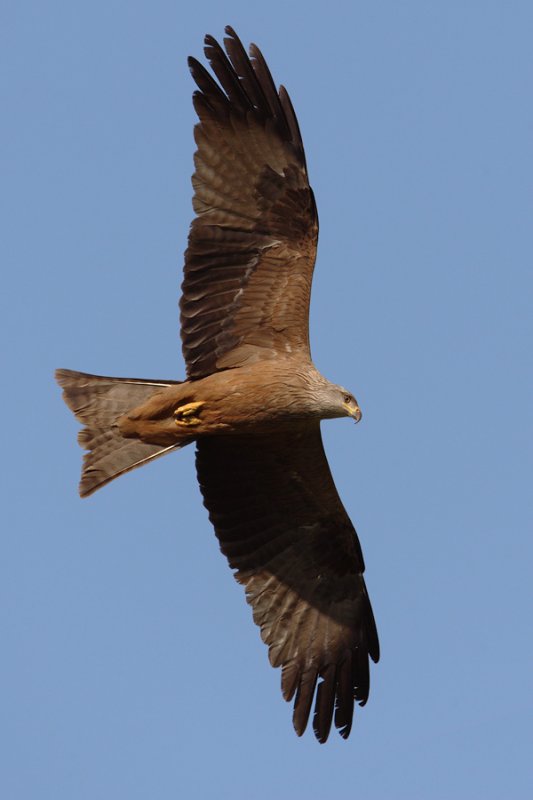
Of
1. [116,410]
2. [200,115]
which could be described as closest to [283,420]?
[116,410]

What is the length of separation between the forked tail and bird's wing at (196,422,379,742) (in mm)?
764

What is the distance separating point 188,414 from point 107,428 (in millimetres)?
815

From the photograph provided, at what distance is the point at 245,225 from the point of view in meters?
12.2

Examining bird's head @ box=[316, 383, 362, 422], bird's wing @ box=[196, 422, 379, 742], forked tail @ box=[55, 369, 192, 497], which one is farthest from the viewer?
bird's wing @ box=[196, 422, 379, 742]

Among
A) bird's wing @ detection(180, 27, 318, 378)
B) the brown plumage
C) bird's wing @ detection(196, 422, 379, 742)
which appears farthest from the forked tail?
bird's wing @ detection(196, 422, 379, 742)

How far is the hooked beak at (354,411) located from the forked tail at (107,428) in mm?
1455

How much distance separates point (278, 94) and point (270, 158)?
52 centimetres

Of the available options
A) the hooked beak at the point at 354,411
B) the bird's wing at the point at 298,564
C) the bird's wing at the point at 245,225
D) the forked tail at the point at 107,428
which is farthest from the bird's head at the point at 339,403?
the forked tail at the point at 107,428

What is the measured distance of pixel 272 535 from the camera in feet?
44.1

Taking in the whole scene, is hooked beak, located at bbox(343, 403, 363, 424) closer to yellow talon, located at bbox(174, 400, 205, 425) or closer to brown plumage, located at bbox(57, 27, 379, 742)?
brown plumage, located at bbox(57, 27, 379, 742)

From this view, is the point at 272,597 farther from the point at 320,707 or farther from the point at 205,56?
the point at 205,56

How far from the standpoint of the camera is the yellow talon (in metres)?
12.2

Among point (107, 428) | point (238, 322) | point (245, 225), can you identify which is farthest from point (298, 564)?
point (245, 225)

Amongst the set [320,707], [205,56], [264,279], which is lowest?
[320,707]
